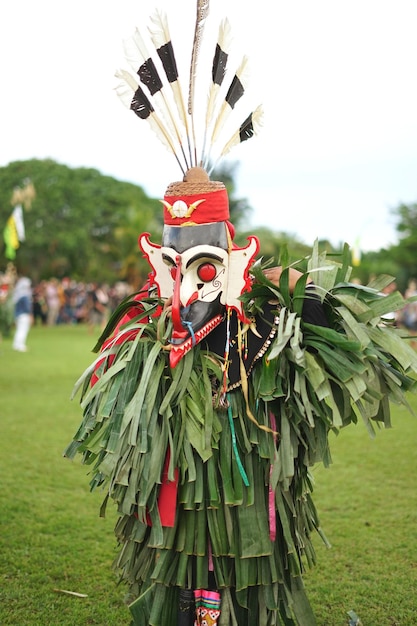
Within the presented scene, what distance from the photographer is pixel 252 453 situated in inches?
107

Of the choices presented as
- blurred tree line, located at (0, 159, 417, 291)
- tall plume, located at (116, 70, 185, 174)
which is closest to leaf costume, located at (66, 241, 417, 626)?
tall plume, located at (116, 70, 185, 174)

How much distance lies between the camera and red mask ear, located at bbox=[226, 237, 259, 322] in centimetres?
274

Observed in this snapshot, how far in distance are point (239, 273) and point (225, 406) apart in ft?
1.72

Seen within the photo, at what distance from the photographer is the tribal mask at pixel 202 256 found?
2.70 meters

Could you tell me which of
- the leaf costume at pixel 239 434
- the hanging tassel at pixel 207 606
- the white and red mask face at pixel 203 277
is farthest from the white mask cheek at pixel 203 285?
the hanging tassel at pixel 207 606

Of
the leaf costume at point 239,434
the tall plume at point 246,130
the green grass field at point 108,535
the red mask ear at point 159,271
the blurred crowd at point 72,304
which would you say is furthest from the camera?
the blurred crowd at point 72,304

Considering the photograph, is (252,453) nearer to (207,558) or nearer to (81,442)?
(207,558)

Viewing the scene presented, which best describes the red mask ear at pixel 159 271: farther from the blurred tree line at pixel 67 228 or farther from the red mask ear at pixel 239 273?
the blurred tree line at pixel 67 228

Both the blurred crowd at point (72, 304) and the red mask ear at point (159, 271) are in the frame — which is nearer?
the red mask ear at point (159, 271)

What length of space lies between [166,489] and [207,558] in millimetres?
323

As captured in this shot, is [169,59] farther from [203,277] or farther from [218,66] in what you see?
[203,277]

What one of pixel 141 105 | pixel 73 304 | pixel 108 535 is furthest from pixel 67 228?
pixel 141 105

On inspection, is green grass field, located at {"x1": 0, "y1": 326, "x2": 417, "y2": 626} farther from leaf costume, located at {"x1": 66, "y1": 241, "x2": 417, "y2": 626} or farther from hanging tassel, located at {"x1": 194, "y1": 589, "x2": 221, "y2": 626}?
leaf costume, located at {"x1": 66, "y1": 241, "x2": 417, "y2": 626}

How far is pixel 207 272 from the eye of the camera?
2.72 metres
